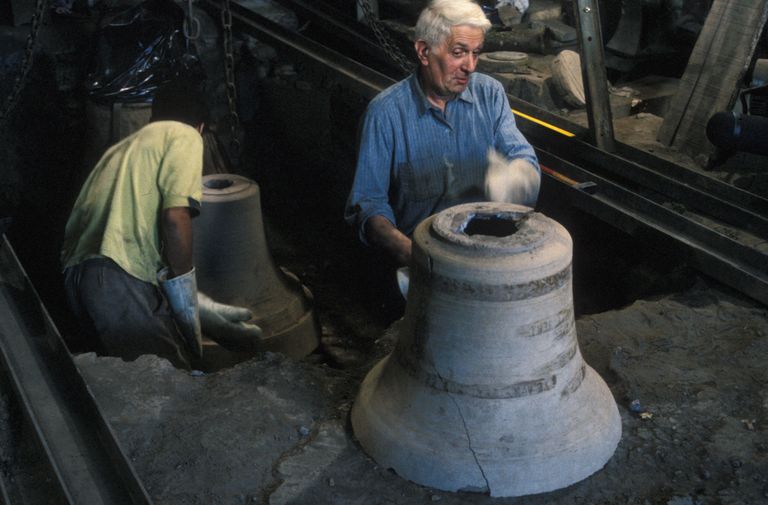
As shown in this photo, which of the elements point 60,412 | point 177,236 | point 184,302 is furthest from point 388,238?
point 60,412

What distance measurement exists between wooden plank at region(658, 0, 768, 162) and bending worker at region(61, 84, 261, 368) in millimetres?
3641

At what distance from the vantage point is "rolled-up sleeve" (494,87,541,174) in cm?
432

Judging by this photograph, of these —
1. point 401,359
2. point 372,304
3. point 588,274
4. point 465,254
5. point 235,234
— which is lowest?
point 372,304

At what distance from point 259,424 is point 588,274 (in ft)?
9.20

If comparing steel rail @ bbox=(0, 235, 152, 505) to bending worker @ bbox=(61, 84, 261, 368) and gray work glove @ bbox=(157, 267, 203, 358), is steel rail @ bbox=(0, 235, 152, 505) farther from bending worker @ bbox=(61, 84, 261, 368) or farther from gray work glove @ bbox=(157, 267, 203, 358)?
gray work glove @ bbox=(157, 267, 203, 358)

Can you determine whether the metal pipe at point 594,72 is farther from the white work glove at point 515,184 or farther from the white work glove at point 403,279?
the white work glove at point 403,279

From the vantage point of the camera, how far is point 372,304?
650 cm

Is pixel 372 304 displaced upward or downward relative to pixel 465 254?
downward

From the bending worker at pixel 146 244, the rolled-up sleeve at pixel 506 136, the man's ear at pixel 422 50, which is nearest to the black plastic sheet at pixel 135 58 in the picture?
the bending worker at pixel 146 244

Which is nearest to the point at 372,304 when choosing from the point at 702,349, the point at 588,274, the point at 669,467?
the point at 588,274

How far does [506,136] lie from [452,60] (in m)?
0.52

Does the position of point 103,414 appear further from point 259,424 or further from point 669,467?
point 669,467

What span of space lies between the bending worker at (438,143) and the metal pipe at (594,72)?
133 centimetres

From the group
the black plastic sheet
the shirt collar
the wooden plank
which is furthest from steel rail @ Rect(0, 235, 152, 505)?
the wooden plank
